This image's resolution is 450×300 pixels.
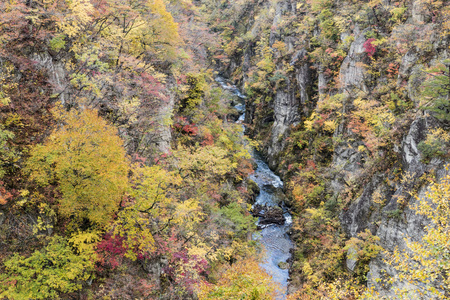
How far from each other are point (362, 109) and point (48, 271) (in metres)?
21.9

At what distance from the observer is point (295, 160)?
30.6 meters

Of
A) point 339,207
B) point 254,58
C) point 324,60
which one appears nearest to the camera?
point 339,207

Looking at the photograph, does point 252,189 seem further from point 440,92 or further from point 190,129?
point 440,92

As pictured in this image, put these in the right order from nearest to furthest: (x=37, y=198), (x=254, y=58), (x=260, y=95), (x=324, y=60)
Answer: (x=37, y=198), (x=324, y=60), (x=260, y=95), (x=254, y=58)

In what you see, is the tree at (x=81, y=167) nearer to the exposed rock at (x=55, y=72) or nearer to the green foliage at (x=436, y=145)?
the exposed rock at (x=55, y=72)

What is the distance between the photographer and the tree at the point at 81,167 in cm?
955

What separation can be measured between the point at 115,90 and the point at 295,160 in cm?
2201

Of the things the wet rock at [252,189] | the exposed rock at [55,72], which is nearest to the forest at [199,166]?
the exposed rock at [55,72]

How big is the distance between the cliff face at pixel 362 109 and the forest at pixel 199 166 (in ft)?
0.43

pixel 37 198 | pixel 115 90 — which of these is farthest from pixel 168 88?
pixel 37 198

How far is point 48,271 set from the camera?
9000mm

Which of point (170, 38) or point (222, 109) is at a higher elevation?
point (170, 38)

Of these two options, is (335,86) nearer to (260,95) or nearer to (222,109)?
(222,109)

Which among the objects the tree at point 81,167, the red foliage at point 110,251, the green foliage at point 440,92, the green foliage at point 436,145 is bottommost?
the red foliage at point 110,251
